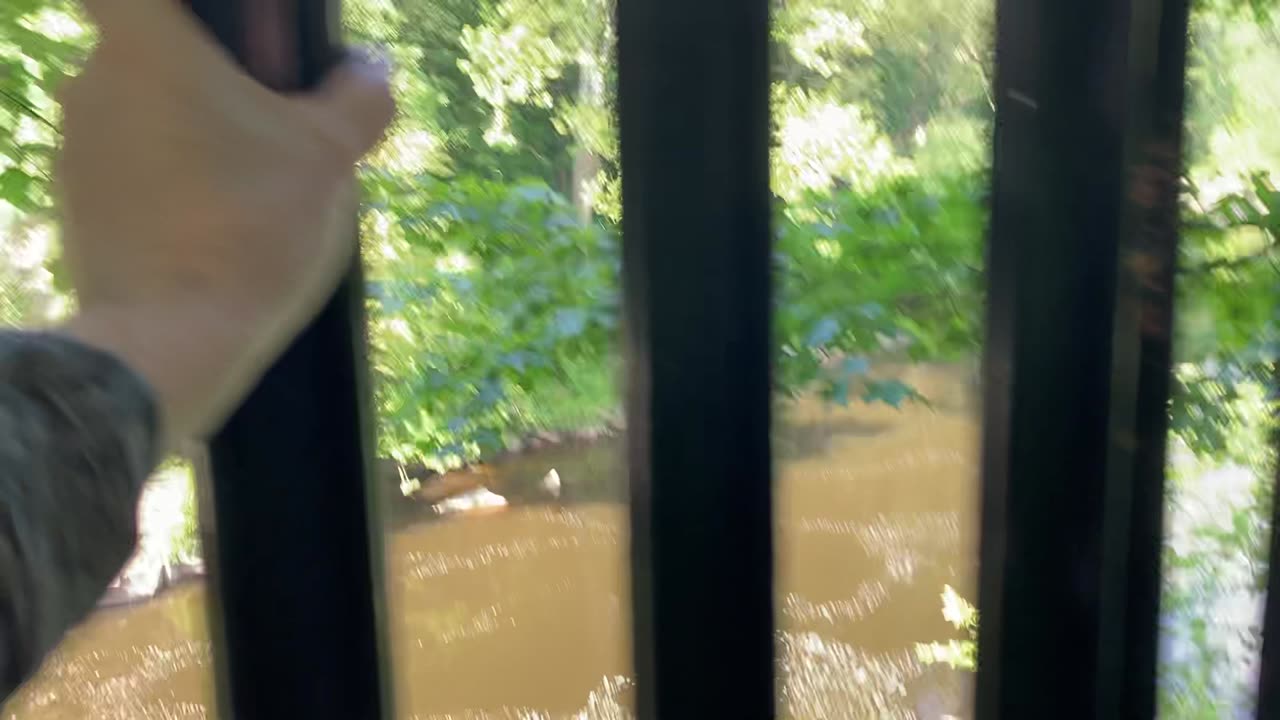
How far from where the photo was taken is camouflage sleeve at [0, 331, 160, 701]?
1.17ft

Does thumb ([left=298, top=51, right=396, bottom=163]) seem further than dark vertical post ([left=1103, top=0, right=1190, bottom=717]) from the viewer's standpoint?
No

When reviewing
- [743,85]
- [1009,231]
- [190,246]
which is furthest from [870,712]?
[190,246]

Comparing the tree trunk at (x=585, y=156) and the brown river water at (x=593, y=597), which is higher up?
the tree trunk at (x=585, y=156)

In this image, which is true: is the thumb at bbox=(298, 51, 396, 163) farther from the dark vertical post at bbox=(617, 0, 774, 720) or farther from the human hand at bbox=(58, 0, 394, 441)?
the dark vertical post at bbox=(617, 0, 774, 720)

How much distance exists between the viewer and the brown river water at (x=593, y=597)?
990 mm

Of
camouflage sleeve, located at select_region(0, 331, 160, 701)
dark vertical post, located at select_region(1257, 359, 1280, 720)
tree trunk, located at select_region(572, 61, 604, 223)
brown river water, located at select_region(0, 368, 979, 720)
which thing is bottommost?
brown river water, located at select_region(0, 368, 979, 720)

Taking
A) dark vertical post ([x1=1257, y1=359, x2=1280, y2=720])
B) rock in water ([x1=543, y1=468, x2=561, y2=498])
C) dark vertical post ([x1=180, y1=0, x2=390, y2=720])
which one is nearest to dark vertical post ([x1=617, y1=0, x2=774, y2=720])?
dark vertical post ([x1=180, y1=0, x2=390, y2=720])

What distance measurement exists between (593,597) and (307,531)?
0.41 metres

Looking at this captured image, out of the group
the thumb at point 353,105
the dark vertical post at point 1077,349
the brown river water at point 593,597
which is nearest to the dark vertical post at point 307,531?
the thumb at point 353,105

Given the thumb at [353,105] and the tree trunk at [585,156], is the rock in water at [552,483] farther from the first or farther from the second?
the thumb at [353,105]

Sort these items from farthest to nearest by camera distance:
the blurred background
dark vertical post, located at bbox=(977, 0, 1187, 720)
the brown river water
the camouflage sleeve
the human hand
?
the brown river water, the blurred background, dark vertical post, located at bbox=(977, 0, 1187, 720), the human hand, the camouflage sleeve

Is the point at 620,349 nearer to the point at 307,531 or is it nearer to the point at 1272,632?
the point at 307,531

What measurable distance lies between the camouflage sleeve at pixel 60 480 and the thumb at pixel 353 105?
17 cm

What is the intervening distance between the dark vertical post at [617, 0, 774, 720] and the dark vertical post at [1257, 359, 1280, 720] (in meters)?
0.42
